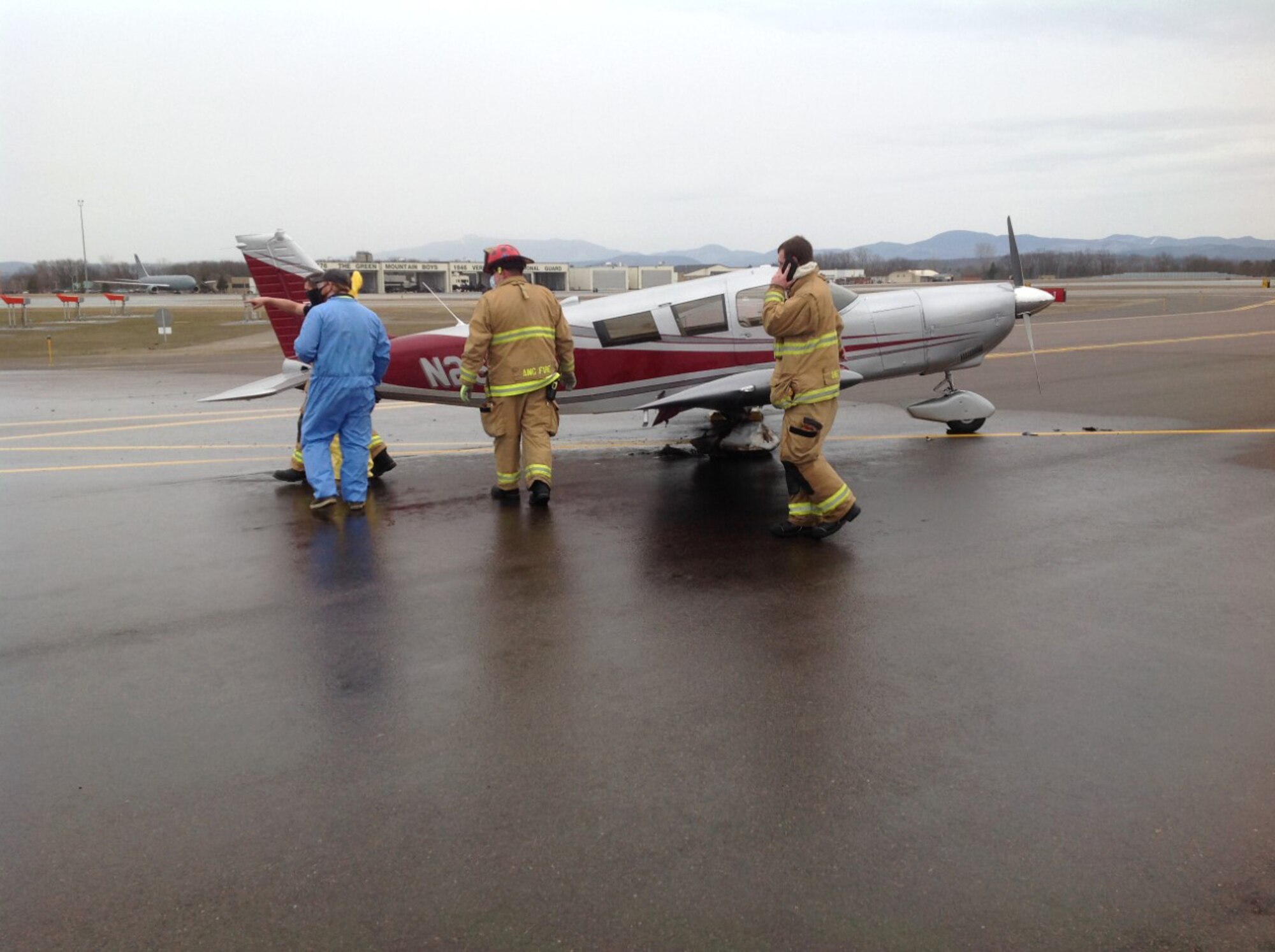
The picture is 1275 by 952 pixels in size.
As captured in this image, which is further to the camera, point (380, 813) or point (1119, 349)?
point (1119, 349)

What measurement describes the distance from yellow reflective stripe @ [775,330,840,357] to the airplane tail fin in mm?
5533

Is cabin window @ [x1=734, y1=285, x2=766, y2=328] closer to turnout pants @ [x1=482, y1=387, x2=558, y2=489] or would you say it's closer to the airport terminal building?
turnout pants @ [x1=482, y1=387, x2=558, y2=489]

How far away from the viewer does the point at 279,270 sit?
35.6ft

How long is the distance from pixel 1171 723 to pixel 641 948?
271 centimetres

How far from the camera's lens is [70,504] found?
9.31 metres

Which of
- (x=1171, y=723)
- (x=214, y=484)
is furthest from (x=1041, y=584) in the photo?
(x=214, y=484)

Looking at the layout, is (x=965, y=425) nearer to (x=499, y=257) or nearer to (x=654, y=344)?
(x=654, y=344)

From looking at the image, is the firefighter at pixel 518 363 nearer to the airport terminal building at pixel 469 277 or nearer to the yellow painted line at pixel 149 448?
the yellow painted line at pixel 149 448

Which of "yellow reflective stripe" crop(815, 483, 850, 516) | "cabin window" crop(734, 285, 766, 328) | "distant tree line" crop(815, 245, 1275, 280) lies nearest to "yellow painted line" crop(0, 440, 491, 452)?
"cabin window" crop(734, 285, 766, 328)

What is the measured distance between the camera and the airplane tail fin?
10758 mm

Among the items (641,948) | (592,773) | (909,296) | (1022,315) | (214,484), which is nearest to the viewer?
(641,948)

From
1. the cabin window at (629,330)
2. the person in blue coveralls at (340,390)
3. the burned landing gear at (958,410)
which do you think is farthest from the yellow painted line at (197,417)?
the burned landing gear at (958,410)

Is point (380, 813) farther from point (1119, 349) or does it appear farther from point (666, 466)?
point (1119, 349)

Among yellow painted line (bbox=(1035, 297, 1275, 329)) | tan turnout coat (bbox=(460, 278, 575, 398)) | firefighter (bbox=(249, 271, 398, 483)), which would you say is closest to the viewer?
tan turnout coat (bbox=(460, 278, 575, 398))
